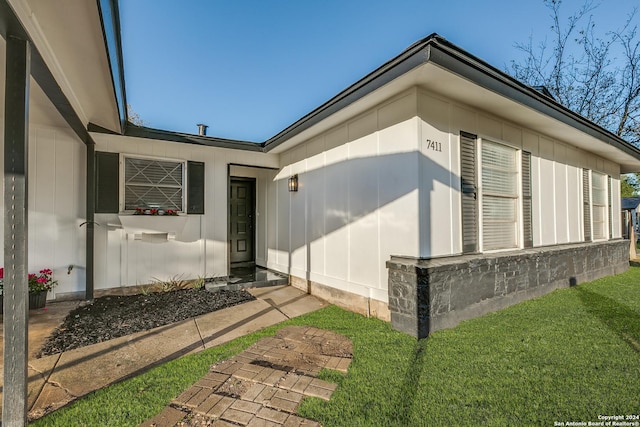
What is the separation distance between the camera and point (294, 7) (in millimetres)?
8328

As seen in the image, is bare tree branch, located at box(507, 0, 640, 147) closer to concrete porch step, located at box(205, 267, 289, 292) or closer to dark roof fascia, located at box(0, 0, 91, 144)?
concrete porch step, located at box(205, 267, 289, 292)

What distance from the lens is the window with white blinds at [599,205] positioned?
6207 millimetres

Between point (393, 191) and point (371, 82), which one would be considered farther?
point (393, 191)

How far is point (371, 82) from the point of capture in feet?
9.97

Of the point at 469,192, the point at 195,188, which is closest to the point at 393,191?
the point at 469,192

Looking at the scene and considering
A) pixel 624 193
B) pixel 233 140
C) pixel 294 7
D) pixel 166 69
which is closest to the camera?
pixel 233 140

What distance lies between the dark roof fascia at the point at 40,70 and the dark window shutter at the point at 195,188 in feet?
5.10

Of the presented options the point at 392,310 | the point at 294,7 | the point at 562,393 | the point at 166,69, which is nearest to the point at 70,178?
the point at 392,310

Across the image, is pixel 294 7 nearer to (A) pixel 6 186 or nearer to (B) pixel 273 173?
(B) pixel 273 173

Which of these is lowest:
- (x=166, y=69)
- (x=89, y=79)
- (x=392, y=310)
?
(x=392, y=310)

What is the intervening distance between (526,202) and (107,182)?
6.31 m

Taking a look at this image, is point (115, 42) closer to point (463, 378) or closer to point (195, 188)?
point (195, 188)

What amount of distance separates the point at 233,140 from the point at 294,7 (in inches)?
221

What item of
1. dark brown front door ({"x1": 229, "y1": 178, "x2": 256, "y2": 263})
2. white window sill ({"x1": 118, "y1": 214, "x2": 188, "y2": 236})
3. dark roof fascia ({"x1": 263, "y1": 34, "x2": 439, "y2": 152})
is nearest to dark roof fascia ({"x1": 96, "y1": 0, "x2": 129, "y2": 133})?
white window sill ({"x1": 118, "y1": 214, "x2": 188, "y2": 236})
